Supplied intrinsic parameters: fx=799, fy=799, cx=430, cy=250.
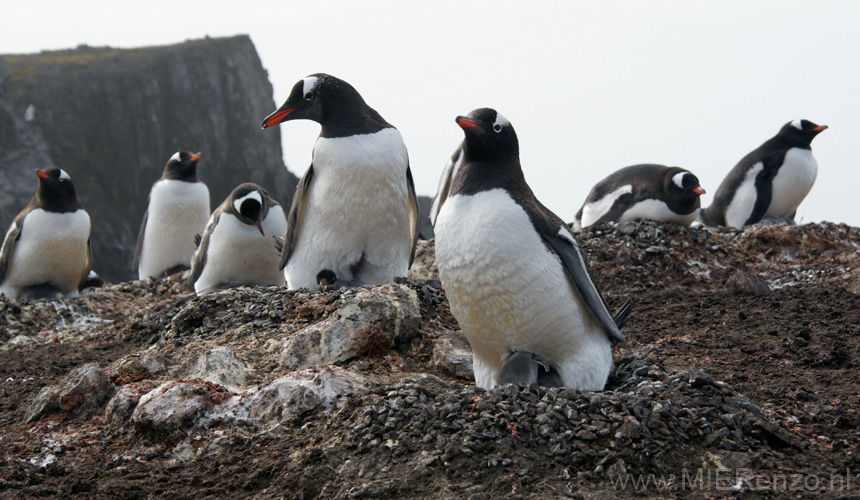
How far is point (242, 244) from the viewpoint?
24.7 feet

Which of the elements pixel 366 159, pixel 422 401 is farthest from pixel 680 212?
pixel 422 401

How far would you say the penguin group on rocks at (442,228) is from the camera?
3775 mm

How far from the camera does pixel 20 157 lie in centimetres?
3422

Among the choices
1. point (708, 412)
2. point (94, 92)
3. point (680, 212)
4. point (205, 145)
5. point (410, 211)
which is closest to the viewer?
point (708, 412)

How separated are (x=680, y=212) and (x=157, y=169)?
33.3m

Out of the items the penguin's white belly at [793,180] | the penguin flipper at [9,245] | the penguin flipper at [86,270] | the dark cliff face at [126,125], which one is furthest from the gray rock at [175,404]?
the dark cliff face at [126,125]

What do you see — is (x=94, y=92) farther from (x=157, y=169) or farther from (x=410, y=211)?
(x=410, y=211)

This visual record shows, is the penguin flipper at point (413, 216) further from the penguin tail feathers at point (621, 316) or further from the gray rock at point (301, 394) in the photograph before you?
the gray rock at point (301, 394)

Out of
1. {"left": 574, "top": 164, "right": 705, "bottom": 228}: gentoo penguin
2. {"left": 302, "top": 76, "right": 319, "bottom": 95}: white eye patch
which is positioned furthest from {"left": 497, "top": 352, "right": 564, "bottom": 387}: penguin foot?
{"left": 574, "top": 164, "right": 705, "bottom": 228}: gentoo penguin

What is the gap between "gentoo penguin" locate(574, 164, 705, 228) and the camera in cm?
947

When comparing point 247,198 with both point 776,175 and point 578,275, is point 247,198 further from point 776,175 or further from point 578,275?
point 776,175

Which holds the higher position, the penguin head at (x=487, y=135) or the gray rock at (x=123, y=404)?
the penguin head at (x=487, y=135)

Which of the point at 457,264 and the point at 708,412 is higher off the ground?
the point at 457,264

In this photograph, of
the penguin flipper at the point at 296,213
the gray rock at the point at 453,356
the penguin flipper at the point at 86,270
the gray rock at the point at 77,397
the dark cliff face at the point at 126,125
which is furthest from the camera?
the dark cliff face at the point at 126,125
